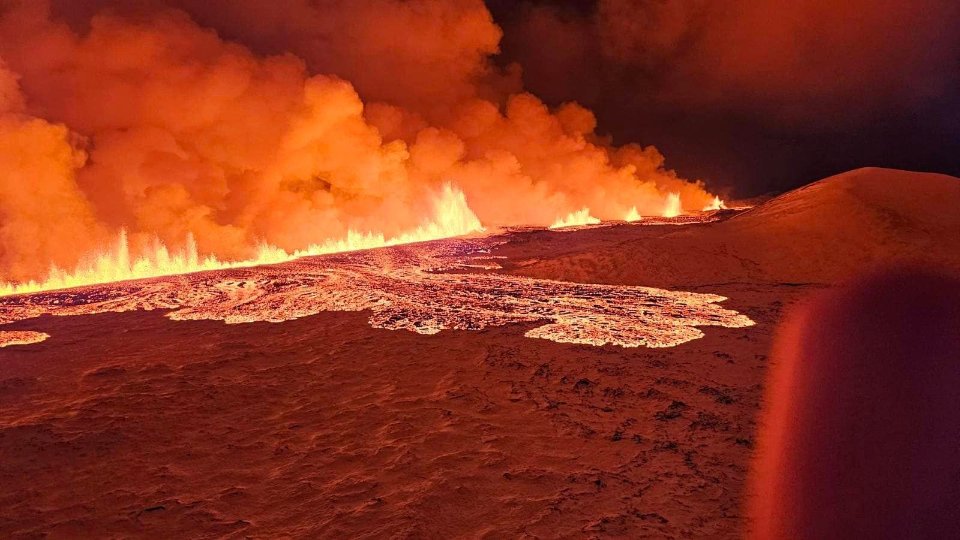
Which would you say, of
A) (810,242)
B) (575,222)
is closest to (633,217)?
(575,222)

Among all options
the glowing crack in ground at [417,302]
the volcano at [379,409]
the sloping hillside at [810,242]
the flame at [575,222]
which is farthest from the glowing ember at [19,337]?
the flame at [575,222]

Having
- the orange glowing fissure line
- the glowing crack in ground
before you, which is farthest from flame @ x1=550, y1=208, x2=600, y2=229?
the glowing crack in ground

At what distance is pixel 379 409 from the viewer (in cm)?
393

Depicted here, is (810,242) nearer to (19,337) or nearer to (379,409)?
(379,409)

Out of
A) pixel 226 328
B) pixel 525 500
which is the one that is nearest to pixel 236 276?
pixel 226 328

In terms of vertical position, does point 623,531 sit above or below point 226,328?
below

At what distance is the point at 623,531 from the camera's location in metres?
2.48

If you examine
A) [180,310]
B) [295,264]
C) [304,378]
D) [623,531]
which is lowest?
[623,531]

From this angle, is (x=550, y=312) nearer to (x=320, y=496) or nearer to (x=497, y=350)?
(x=497, y=350)

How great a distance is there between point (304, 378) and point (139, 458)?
4.73ft

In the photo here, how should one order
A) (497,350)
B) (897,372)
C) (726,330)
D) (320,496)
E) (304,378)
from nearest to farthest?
(320,496), (897,372), (304,378), (497,350), (726,330)

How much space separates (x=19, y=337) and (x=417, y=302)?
4.53 metres

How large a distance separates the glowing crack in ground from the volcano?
6 cm

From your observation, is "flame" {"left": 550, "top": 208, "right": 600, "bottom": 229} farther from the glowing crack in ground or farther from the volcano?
the volcano
